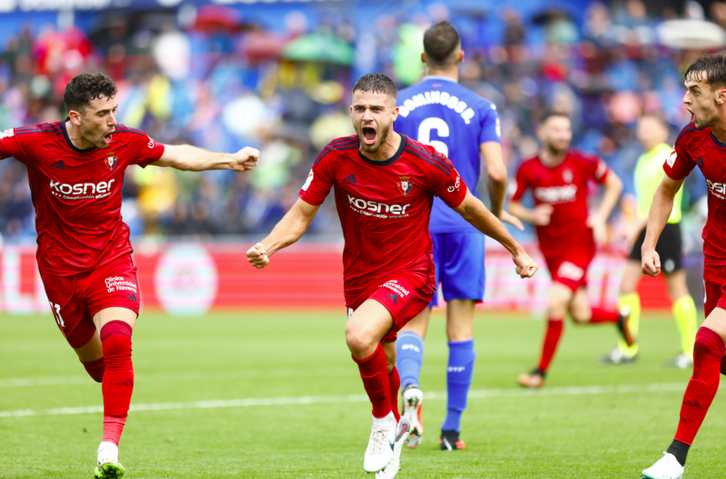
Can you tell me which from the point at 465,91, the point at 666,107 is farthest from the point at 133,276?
the point at 666,107

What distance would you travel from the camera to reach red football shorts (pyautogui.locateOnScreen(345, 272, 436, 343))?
5.21 metres

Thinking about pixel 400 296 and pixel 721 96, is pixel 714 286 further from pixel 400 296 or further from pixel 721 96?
pixel 400 296

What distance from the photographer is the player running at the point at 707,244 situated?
15.8ft

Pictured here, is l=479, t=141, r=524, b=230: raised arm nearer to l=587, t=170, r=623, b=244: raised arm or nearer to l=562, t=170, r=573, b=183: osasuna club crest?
l=587, t=170, r=623, b=244: raised arm

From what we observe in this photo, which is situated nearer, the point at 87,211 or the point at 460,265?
the point at 87,211

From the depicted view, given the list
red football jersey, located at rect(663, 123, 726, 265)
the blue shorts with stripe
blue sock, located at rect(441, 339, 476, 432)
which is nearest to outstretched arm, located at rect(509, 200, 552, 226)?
the blue shorts with stripe

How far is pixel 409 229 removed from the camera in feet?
17.9

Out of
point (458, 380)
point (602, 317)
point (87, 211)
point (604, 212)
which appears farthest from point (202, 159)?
point (602, 317)

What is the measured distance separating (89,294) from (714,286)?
3.85 m

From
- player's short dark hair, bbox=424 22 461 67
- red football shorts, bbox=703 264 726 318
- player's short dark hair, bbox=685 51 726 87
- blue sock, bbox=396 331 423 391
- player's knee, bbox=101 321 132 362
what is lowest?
blue sock, bbox=396 331 423 391

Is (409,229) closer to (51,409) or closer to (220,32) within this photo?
(51,409)

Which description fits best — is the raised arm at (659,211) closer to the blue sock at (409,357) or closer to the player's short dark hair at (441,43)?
the blue sock at (409,357)

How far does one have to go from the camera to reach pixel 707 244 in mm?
5281

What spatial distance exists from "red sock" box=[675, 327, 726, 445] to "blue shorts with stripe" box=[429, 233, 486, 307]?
6.20ft
